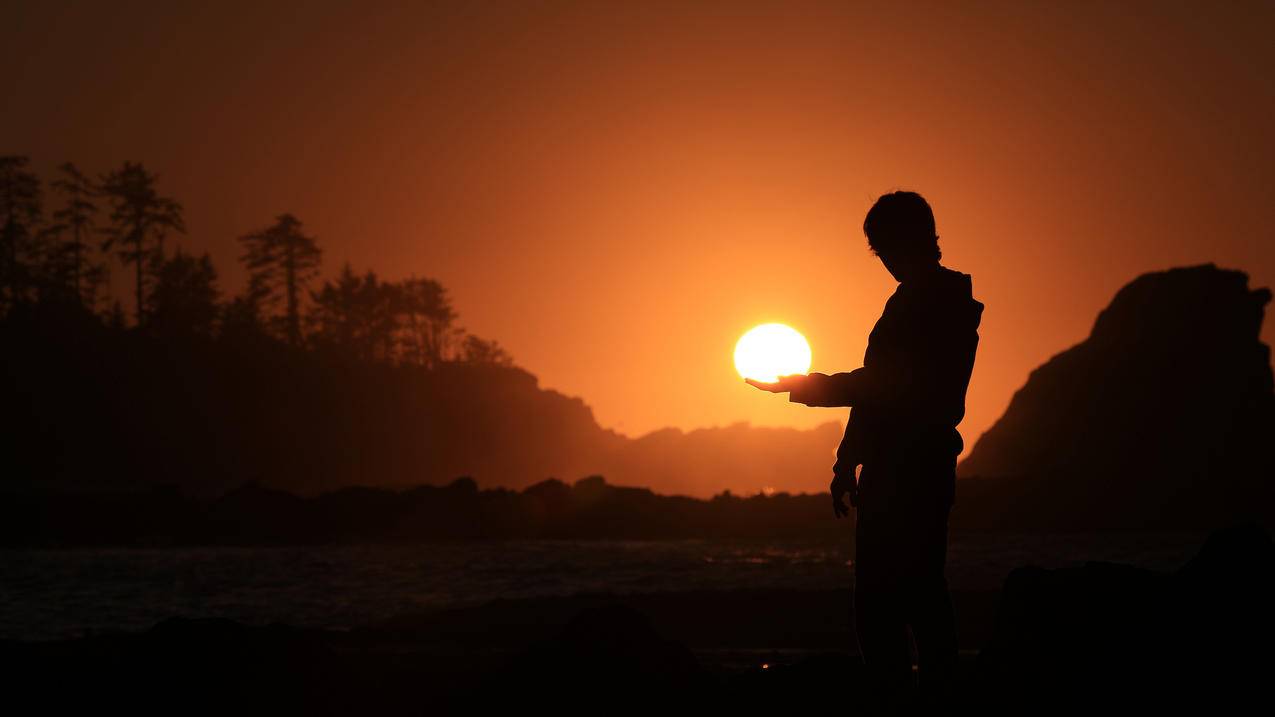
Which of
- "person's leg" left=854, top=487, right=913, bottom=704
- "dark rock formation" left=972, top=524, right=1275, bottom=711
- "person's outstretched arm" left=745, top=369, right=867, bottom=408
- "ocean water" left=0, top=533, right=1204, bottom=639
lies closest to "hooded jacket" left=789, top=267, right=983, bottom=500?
"person's outstretched arm" left=745, top=369, right=867, bottom=408

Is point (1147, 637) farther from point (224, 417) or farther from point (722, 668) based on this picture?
point (224, 417)

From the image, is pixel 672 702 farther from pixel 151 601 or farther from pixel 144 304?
pixel 144 304

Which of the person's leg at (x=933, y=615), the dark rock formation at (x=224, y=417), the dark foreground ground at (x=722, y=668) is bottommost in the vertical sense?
the dark foreground ground at (x=722, y=668)

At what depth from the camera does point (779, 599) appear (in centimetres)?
2206

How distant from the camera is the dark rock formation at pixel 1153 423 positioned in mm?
82188

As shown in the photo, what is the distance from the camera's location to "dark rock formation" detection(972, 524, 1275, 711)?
4.95 m

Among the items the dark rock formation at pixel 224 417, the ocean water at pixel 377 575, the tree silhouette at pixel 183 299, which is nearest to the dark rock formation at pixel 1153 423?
the ocean water at pixel 377 575

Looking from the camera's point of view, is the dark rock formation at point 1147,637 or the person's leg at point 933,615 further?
the dark rock formation at point 1147,637

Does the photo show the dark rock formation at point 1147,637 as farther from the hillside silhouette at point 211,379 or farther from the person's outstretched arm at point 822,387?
the hillside silhouette at point 211,379

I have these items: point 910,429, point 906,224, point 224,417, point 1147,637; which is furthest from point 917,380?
point 224,417

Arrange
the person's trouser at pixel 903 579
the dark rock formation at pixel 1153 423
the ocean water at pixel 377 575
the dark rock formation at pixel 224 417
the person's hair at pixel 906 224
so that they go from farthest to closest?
1. the dark rock formation at pixel 1153 423
2. the dark rock formation at pixel 224 417
3. the ocean water at pixel 377 575
4. the person's hair at pixel 906 224
5. the person's trouser at pixel 903 579

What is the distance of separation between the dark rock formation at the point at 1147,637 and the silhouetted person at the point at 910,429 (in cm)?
75

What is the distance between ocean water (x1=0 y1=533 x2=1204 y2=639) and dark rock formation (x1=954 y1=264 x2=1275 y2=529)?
115ft

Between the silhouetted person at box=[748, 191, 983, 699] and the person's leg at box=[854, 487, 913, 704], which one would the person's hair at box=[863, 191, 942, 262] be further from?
the person's leg at box=[854, 487, 913, 704]
